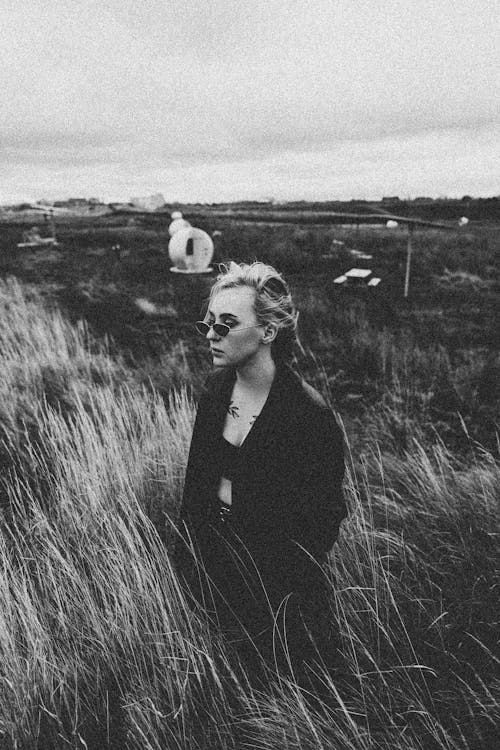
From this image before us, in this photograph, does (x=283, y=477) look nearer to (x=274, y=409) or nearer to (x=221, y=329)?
(x=274, y=409)

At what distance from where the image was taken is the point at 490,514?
2.46 m

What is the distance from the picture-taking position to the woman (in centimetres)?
142

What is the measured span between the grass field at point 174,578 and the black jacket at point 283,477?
341 mm

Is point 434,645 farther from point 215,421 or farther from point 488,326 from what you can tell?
point 488,326

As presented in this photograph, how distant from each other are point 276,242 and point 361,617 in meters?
20.8

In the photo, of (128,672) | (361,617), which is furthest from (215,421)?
(361,617)

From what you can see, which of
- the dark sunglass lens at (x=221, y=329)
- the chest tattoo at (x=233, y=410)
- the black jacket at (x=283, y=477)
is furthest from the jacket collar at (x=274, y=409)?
the dark sunglass lens at (x=221, y=329)

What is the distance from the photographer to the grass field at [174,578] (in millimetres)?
1438

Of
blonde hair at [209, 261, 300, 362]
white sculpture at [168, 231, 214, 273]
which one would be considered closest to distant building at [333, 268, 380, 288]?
white sculpture at [168, 231, 214, 273]

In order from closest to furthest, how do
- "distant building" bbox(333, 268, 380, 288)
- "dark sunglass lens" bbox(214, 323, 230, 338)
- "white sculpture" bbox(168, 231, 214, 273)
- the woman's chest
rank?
"dark sunglass lens" bbox(214, 323, 230, 338) → the woman's chest → "distant building" bbox(333, 268, 380, 288) → "white sculpture" bbox(168, 231, 214, 273)

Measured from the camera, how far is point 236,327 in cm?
139

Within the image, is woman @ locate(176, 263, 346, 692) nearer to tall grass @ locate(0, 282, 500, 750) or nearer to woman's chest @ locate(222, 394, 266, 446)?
woman's chest @ locate(222, 394, 266, 446)

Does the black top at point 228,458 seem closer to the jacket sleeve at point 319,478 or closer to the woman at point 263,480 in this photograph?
the woman at point 263,480

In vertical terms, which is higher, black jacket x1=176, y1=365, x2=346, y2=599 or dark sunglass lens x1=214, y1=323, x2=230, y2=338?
dark sunglass lens x1=214, y1=323, x2=230, y2=338
